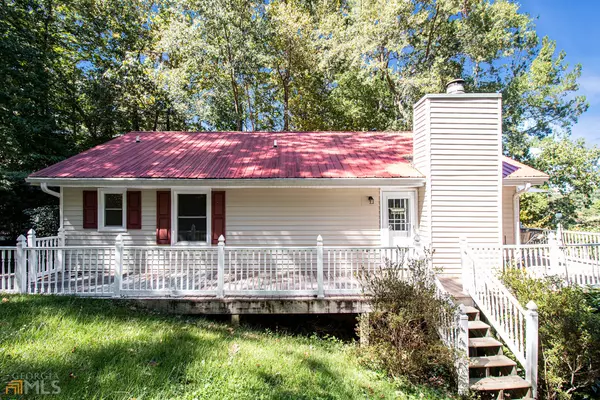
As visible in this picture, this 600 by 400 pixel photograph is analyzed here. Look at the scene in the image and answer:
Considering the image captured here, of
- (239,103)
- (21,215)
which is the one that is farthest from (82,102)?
(239,103)

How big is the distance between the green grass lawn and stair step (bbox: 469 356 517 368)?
802 mm

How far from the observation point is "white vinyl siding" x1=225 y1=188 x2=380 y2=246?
25.8 feet

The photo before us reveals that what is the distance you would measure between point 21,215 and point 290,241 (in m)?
12.8

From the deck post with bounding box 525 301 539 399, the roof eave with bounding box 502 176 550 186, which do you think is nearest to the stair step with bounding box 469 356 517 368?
the deck post with bounding box 525 301 539 399

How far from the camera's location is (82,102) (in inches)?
641

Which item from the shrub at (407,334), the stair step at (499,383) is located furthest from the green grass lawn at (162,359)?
the stair step at (499,383)

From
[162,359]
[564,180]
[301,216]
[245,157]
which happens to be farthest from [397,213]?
[564,180]

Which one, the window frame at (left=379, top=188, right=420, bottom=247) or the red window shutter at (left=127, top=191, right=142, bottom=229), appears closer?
the window frame at (left=379, top=188, right=420, bottom=247)

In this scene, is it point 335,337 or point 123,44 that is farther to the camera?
point 123,44

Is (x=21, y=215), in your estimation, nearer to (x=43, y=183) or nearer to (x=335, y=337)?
(x=43, y=183)

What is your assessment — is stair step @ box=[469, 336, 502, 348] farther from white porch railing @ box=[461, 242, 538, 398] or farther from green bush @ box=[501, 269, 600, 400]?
green bush @ box=[501, 269, 600, 400]

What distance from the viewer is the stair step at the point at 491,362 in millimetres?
4392

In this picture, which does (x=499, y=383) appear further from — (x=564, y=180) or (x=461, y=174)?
(x=564, y=180)

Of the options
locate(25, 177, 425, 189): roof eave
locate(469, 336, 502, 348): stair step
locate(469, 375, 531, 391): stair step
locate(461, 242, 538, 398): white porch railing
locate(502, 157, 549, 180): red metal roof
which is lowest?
locate(469, 375, 531, 391): stair step
